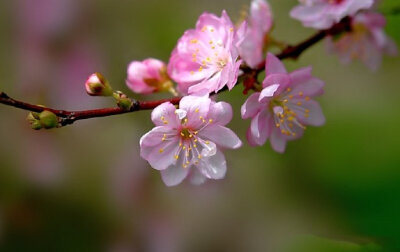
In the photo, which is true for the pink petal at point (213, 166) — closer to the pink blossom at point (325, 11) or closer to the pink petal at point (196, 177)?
the pink petal at point (196, 177)

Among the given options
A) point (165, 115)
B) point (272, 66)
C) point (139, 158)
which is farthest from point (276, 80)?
point (139, 158)

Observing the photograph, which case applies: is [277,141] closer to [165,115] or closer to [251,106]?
[251,106]

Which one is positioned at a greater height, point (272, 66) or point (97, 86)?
point (97, 86)

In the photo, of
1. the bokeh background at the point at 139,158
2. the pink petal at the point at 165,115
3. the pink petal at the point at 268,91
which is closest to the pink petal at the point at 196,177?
the pink petal at the point at 165,115

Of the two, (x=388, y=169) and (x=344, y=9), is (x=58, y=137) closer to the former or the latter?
(x=388, y=169)

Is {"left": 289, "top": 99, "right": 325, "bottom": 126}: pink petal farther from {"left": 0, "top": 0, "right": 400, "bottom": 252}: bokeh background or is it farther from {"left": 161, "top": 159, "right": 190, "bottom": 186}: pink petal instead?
{"left": 0, "top": 0, "right": 400, "bottom": 252}: bokeh background

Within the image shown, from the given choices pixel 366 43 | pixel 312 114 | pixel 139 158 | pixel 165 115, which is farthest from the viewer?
pixel 139 158

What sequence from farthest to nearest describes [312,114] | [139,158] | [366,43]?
[139,158]
[366,43]
[312,114]
